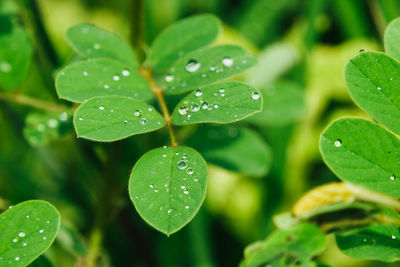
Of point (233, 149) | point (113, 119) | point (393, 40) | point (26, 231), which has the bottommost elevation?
point (233, 149)

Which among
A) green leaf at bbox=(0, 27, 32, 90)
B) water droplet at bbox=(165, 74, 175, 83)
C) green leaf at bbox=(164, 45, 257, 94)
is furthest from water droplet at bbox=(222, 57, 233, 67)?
green leaf at bbox=(0, 27, 32, 90)

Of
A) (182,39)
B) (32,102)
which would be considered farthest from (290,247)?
(32,102)

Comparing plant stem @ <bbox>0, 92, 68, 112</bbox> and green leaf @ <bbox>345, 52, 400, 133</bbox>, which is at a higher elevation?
green leaf @ <bbox>345, 52, 400, 133</bbox>

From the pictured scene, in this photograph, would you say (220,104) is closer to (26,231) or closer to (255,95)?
(255,95)

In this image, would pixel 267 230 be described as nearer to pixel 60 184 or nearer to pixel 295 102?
pixel 295 102

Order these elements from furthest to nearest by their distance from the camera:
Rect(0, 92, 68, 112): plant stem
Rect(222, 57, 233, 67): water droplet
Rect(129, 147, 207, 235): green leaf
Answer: Rect(0, 92, 68, 112): plant stem
Rect(222, 57, 233, 67): water droplet
Rect(129, 147, 207, 235): green leaf

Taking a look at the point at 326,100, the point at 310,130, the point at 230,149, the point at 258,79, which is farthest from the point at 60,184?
the point at 326,100

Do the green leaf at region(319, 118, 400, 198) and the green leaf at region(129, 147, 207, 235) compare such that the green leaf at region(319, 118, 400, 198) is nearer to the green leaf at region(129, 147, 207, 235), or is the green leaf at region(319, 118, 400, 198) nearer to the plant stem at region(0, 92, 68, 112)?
the green leaf at region(129, 147, 207, 235)
